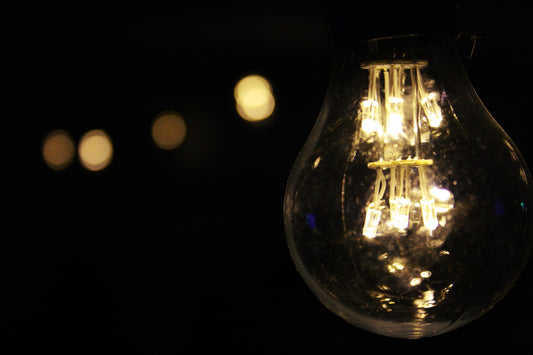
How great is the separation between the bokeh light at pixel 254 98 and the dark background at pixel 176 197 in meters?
0.02

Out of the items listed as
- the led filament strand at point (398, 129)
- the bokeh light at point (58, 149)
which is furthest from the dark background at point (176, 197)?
the led filament strand at point (398, 129)

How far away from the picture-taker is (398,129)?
51 centimetres

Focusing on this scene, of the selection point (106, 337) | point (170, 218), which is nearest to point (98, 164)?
point (170, 218)

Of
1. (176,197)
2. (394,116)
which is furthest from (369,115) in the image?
(176,197)

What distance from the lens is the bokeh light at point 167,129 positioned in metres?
1.43

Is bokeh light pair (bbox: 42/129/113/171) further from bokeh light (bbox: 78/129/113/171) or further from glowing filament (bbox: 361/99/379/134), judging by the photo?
glowing filament (bbox: 361/99/379/134)

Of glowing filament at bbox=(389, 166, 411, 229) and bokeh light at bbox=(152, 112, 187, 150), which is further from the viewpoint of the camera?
bokeh light at bbox=(152, 112, 187, 150)

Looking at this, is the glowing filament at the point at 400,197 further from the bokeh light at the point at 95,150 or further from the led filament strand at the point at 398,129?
the bokeh light at the point at 95,150

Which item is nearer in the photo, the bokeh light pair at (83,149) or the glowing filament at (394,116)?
the glowing filament at (394,116)

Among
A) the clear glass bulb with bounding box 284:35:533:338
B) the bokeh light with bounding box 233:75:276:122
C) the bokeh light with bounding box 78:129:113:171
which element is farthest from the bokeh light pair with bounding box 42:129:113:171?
the clear glass bulb with bounding box 284:35:533:338

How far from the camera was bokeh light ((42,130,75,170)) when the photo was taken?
4.39ft

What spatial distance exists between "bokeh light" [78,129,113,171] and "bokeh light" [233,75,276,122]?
0.34m

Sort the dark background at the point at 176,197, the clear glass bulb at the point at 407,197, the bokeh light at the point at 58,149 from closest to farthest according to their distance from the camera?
the clear glass bulb at the point at 407,197
the dark background at the point at 176,197
the bokeh light at the point at 58,149

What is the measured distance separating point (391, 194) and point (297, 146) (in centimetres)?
96
